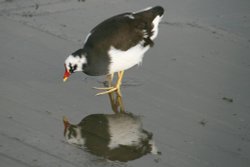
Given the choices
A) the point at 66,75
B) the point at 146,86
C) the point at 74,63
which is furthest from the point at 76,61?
the point at 146,86

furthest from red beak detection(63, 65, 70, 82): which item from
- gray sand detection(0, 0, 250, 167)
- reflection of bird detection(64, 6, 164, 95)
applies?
gray sand detection(0, 0, 250, 167)

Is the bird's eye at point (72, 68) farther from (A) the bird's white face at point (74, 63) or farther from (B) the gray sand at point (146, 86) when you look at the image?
(B) the gray sand at point (146, 86)

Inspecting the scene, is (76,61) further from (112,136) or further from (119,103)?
(112,136)

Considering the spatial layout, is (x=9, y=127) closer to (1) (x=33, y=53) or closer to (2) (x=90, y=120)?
(2) (x=90, y=120)

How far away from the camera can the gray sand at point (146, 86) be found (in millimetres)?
5406

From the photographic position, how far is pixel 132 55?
6.52m

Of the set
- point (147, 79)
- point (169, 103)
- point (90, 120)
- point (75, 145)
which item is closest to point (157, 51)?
point (147, 79)

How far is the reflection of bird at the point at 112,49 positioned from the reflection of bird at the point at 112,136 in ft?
1.88

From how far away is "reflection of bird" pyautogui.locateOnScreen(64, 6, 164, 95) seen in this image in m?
6.25

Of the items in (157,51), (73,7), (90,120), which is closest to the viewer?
(90,120)

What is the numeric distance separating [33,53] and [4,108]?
1379 millimetres

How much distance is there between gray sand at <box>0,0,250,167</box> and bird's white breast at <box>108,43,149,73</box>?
0.31m

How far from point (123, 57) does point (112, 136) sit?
1.11 meters

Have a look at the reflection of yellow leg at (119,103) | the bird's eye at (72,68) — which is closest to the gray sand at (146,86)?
the reflection of yellow leg at (119,103)
